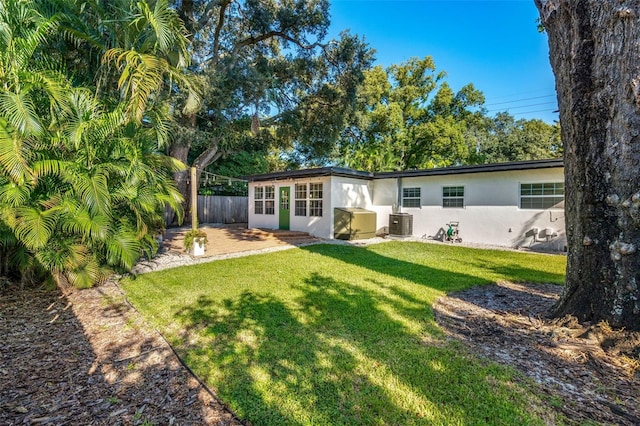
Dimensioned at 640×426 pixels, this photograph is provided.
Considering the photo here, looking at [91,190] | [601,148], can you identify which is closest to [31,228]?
[91,190]

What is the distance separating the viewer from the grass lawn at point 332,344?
2.11m

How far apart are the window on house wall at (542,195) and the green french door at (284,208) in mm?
8342

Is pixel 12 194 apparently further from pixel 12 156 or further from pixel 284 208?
pixel 284 208

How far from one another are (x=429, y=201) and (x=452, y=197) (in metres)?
0.83

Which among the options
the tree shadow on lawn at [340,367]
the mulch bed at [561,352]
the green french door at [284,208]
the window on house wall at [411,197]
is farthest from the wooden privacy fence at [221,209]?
the mulch bed at [561,352]

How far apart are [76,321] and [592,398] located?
17.0 feet

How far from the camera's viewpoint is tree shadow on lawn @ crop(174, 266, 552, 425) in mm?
2074

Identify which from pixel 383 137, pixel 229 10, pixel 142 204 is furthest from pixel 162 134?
pixel 383 137

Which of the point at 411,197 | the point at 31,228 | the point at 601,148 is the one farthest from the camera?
the point at 411,197

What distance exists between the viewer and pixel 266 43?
14.5m

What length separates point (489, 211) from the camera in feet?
33.7

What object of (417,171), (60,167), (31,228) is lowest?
(31,228)

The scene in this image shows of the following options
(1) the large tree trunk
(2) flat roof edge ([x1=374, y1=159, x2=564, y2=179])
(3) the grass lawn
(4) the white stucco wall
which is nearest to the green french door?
(2) flat roof edge ([x1=374, y1=159, x2=564, y2=179])

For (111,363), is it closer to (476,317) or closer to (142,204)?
(142,204)
